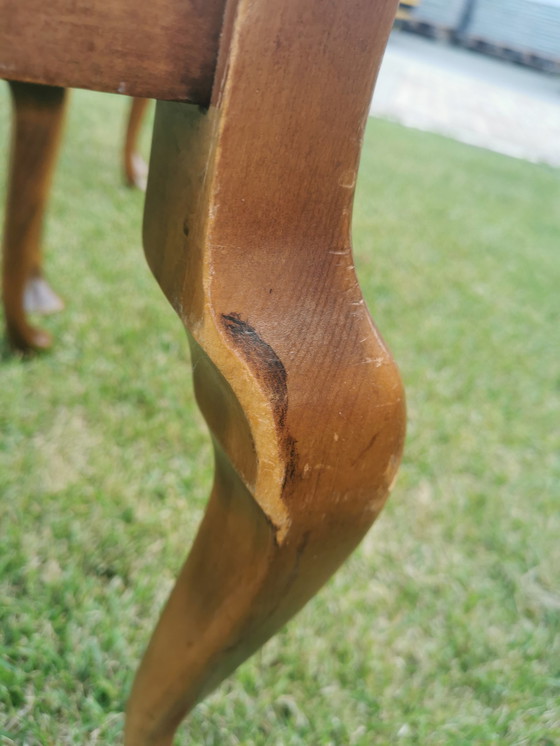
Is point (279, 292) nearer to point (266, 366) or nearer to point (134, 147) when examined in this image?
point (266, 366)

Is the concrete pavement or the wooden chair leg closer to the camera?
the wooden chair leg

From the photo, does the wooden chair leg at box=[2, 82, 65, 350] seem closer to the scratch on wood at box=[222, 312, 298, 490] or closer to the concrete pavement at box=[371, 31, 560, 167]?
the scratch on wood at box=[222, 312, 298, 490]

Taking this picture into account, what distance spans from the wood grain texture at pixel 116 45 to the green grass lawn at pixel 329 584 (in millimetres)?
512

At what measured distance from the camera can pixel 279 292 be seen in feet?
1.02

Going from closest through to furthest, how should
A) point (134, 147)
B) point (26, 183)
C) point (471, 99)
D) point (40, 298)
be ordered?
point (26, 183) → point (40, 298) → point (134, 147) → point (471, 99)

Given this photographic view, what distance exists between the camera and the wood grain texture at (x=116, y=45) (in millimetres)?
251

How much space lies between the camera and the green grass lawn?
0.63 m

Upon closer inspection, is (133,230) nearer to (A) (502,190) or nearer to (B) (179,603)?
(B) (179,603)

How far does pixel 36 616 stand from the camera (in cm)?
65

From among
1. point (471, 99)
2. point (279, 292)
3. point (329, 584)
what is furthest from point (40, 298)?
point (471, 99)

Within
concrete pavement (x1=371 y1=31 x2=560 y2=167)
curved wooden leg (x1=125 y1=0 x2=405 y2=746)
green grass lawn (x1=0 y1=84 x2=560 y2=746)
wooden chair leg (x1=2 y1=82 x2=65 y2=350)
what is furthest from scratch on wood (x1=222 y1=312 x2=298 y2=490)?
concrete pavement (x1=371 y1=31 x2=560 y2=167)

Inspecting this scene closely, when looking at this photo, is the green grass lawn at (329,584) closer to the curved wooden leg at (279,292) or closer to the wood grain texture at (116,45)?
the curved wooden leg at (279,292)

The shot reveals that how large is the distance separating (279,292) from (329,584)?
1.91 feet

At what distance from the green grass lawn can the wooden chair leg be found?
111 millimetres
